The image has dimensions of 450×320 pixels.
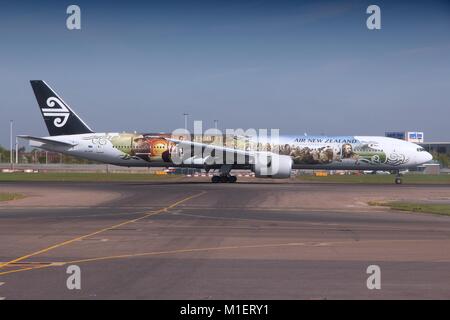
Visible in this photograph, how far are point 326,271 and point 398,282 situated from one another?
4.75ft

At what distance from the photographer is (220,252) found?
13938mm

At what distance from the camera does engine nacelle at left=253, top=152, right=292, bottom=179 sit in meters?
44.9

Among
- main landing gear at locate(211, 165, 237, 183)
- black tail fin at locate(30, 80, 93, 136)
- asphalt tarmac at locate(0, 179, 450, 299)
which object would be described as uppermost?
black tail fin at locate(30, 80, 93, 136)

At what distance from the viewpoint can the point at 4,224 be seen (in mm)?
19453

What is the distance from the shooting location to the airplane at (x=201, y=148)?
49.0 m

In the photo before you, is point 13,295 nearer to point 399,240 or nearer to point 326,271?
point 326,271

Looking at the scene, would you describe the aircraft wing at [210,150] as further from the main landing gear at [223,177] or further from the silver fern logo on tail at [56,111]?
the silver fern logo on tail at [56,111]

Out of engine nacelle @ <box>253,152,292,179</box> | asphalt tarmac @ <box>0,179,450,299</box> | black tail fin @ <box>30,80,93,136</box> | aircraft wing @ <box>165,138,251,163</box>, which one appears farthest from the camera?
black tail fin @ <box>30,80,93,136</box>

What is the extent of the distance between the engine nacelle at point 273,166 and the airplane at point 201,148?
2314 mm

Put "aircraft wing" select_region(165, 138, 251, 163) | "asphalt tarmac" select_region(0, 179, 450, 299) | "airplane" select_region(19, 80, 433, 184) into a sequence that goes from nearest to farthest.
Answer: "asphalt tarmac" select_region(0, 179, 450, 299), "aircraft wing" select_region(165, 138, 251, 163), "airplane" select_region(19, 80, 433, 184)

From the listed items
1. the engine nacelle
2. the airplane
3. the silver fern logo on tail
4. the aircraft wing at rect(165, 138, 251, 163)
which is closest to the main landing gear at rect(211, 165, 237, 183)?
the airplane

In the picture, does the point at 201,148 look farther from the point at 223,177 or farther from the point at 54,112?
the point at 54,112

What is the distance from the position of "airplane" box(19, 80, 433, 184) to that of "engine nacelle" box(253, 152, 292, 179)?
7.59 feet

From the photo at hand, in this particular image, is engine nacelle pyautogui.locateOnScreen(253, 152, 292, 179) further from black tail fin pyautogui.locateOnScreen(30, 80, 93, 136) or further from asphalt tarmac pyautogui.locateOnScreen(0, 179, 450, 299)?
asphalt tarmac pyautogui.locateOnScreen(0, 179, 450, 299)
